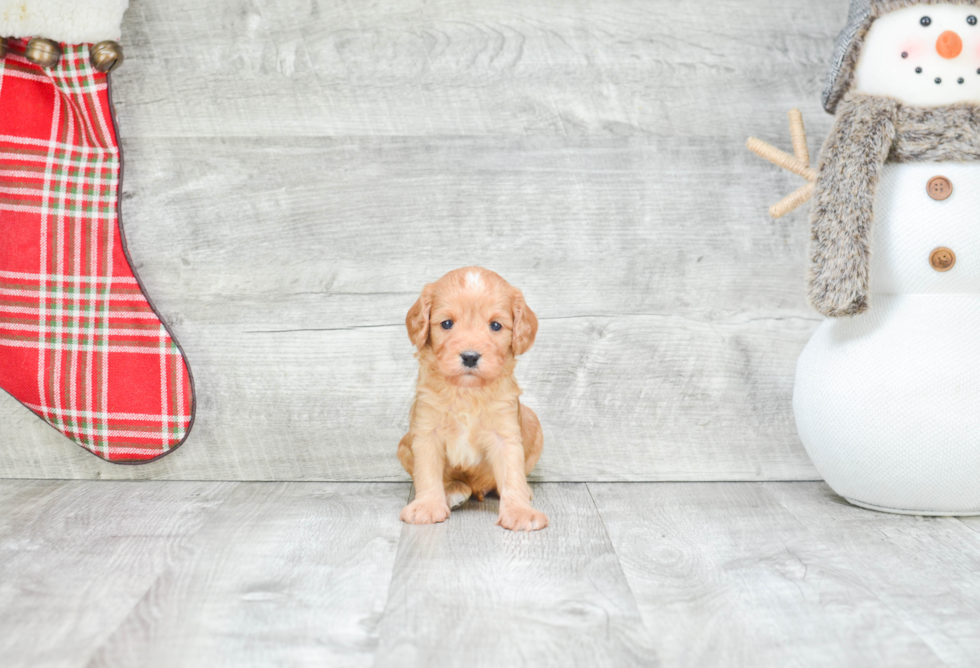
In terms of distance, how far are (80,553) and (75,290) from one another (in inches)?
24.7

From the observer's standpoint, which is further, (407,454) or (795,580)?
(407,454)

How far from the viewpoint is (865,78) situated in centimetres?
151

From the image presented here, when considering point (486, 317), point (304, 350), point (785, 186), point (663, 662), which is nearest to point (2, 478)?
point (304, 350)

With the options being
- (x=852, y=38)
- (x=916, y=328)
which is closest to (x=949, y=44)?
(x=852, y=38)

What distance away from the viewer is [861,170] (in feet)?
4.71

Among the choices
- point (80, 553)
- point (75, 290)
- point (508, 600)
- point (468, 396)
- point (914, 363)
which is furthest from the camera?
point (75, 290)

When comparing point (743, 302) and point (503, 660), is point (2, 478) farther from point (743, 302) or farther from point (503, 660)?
point (743, 302)

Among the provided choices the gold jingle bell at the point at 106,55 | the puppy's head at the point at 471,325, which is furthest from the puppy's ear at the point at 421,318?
the gold jingle bell at the point at 106,55

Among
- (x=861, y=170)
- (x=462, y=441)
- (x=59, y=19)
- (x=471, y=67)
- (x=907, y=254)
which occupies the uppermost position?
(x=59, y=19)

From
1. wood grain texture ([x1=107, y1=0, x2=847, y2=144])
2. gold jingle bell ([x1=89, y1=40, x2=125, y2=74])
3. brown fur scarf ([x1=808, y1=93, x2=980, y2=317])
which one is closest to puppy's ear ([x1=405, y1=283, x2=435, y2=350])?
wood grain texture ([x1=107, y1=0, x2=847, y2=144])

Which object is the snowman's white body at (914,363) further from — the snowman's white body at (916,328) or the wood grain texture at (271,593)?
the wood grain texture at (271,593)

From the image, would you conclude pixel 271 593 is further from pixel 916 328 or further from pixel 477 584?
pixel 916 328

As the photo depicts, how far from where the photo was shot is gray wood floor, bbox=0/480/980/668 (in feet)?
3.32

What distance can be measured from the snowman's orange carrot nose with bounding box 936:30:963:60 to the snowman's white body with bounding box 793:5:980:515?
0.01 meters
